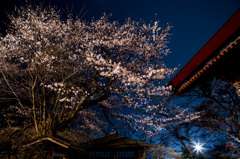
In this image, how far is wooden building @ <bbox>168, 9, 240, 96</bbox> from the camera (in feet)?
7.99

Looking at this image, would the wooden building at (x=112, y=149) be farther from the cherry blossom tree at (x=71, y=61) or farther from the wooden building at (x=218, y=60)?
the wooden building at (x=218, y=60)

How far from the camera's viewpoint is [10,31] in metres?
11.2

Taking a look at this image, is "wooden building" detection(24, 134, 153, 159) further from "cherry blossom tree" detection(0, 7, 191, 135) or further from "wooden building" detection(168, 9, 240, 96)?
"wooden building" detection(168, 9, 240, 96)

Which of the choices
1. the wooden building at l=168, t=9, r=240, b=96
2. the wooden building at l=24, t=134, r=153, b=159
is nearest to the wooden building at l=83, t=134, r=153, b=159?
the wooden building at l=24, t=134, r=153, b=159

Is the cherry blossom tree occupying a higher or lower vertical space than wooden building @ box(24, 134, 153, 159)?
higher

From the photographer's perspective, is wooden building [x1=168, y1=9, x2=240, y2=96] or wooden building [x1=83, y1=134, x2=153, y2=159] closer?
wooden building [x1=168, y1=9, x2=240, y2=96]

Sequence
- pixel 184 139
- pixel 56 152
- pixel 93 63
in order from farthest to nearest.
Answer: pixel 184 139
pixel 93 63
pixel 56 152

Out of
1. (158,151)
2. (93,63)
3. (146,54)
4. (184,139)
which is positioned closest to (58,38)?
(93,63)

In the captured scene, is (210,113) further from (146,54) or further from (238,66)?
(238,66)

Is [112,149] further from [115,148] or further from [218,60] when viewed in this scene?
[218,60]

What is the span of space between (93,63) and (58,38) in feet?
12.5

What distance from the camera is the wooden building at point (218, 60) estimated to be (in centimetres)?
244

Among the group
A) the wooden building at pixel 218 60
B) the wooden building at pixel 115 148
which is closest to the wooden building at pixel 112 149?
the wooden building at pixel 115 148

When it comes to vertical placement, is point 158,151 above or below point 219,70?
below
